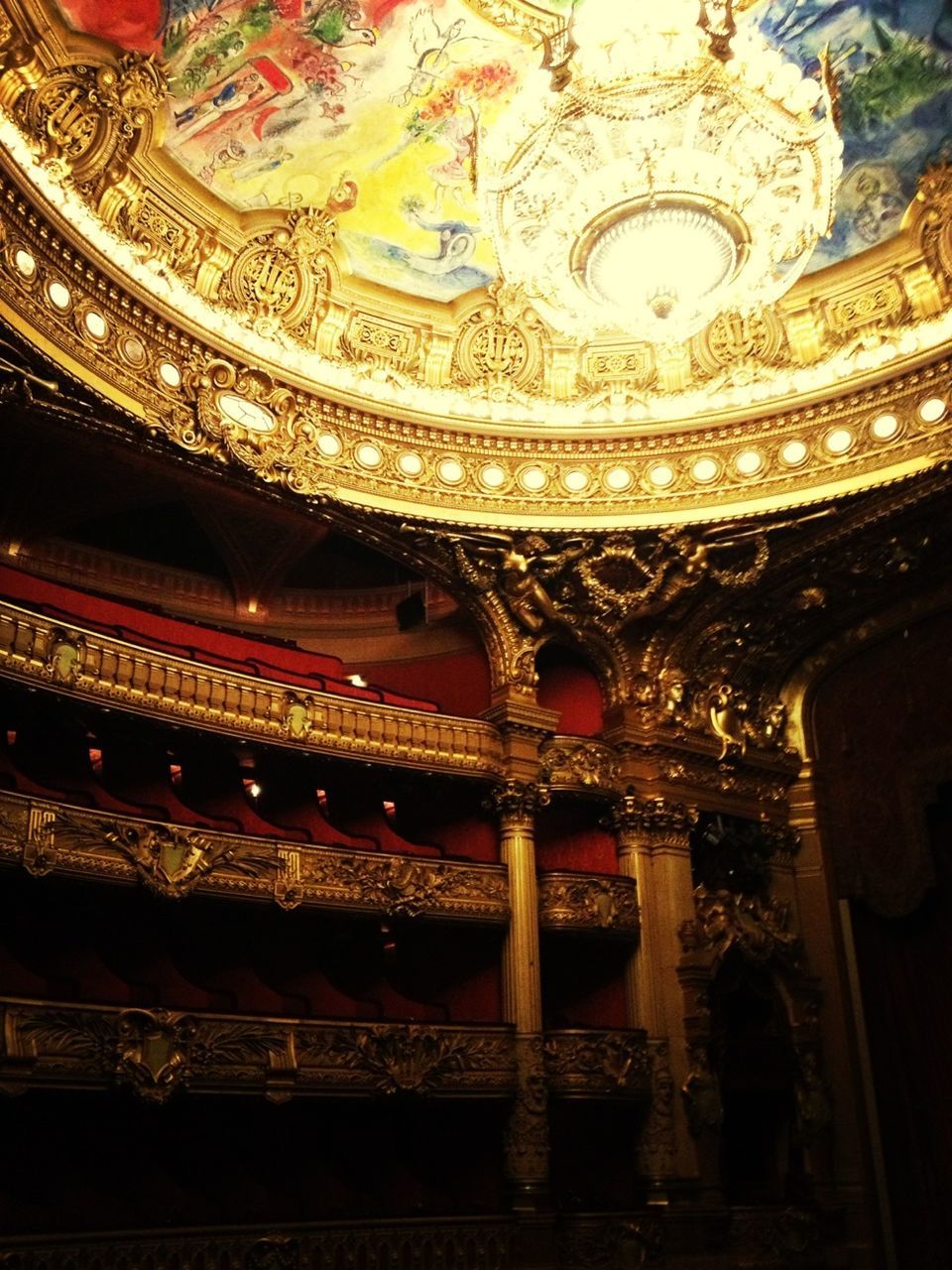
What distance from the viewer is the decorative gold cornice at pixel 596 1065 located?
12.0 meters

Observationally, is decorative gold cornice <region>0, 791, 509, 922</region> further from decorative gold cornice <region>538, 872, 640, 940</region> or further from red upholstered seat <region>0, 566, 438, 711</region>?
red upholstered seat <region>0, 566, 438, 711</region>

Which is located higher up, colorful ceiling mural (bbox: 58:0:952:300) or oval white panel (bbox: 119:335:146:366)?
colorful ceiling mural (bbox: 58:0:952:300)

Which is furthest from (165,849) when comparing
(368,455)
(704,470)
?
(704,470)

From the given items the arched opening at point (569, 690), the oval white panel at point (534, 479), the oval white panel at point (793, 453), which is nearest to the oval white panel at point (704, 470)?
the oval white panel at point (793, 453)

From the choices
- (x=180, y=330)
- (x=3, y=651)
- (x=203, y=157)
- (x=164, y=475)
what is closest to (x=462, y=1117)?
(x=3, y=651)

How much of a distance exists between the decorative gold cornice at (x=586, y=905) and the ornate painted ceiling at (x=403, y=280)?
370 cm

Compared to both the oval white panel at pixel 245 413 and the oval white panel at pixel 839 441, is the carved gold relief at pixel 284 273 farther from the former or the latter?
the oval white panel at pixel 839 441

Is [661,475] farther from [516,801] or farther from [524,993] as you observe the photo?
[524,993]

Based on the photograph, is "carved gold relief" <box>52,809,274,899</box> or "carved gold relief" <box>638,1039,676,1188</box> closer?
"carved gold relief" <box>52,809,274,899</box>

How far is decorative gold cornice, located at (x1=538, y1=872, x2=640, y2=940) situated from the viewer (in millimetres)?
12680

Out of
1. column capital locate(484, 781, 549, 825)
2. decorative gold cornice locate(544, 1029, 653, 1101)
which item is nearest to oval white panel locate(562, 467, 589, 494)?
column capital locate(484, 781, 549, 825)

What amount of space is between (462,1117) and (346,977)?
1699 millimetres

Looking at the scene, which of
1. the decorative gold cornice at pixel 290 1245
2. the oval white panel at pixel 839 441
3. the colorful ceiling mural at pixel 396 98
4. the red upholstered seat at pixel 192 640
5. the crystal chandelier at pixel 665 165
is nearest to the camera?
the decorative gold cornice at pixel 290 1245

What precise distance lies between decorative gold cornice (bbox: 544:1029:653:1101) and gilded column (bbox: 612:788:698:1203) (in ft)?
0.84
